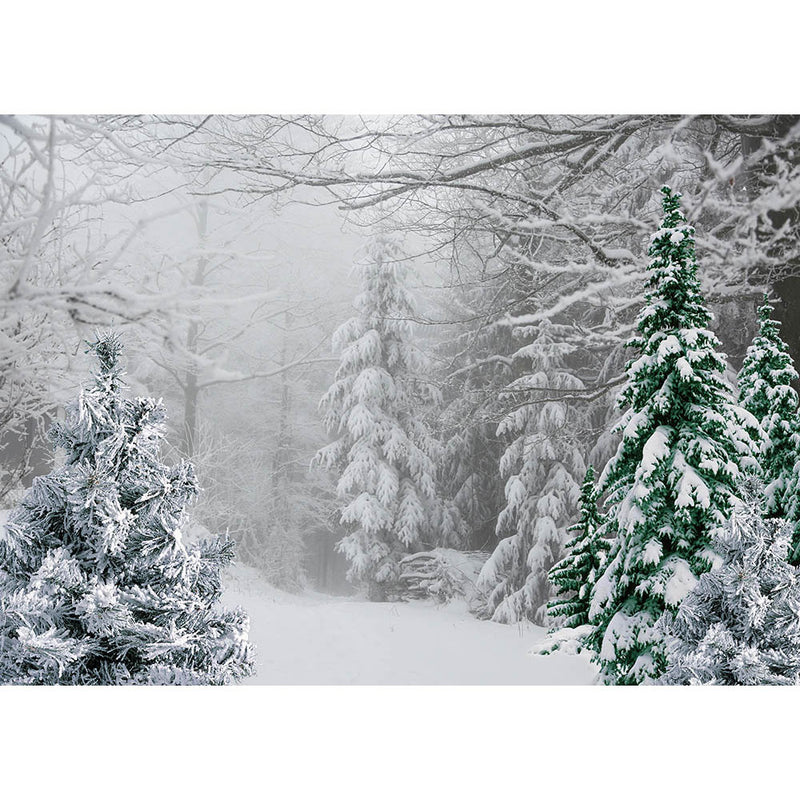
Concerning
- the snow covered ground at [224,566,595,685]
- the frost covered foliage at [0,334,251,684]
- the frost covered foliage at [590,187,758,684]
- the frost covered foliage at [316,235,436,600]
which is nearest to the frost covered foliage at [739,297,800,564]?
the frost covered foliage at [590,187,758,684]

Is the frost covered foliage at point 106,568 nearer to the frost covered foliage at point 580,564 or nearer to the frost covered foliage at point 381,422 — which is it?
the frost covered foliage at point 381,422

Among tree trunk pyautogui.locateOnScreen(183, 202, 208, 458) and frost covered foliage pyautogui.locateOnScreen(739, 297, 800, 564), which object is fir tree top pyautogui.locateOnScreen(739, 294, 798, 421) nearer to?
frost covered foliage pyautogui.locateOnScreen(739, 297, 800, 564)

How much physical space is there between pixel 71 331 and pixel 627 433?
13.5 feet

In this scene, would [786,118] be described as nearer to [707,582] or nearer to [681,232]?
[681,232]

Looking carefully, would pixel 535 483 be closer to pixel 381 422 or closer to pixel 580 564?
pixel 580 564

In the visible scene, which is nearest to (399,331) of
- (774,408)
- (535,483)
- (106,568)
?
(535,483)

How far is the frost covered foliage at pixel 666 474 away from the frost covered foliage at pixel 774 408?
21.1 inches

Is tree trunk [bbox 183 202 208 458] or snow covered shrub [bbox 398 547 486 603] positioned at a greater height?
tree trunk [bbox 183 202 208 458]

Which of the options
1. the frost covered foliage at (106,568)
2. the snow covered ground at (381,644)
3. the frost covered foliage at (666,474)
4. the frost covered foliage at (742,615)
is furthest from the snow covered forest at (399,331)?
the frost covered foliage at (106,568)

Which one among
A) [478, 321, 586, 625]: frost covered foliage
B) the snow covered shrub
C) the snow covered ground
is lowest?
the snow covered ground

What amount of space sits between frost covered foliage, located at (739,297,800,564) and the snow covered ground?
1.85 meters

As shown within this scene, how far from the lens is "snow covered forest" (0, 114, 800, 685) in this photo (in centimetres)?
580

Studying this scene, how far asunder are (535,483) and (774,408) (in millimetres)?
1865
